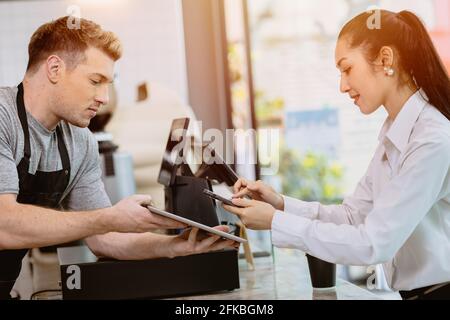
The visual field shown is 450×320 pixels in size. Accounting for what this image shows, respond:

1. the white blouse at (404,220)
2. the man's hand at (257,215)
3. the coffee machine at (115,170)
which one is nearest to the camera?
the white blouse at (404,220)

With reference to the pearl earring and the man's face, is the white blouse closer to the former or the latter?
the pearl earring

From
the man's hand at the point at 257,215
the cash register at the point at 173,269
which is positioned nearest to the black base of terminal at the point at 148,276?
the cash register at the point at 173,269

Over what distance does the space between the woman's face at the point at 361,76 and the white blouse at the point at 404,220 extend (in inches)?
2.3

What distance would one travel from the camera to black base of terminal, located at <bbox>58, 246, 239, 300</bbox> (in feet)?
4.53

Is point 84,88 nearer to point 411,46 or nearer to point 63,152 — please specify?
point 63,152

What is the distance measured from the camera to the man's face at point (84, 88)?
1466mm

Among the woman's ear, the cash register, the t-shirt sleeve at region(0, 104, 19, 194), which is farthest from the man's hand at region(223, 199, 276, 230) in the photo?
the t-shirt sleeve at region(0, 104, 19, 194)

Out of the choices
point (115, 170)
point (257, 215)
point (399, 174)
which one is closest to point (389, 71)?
point (399, 174)

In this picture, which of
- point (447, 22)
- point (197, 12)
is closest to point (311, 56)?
point (197, 12)

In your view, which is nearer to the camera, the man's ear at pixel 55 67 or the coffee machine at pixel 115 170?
the man's ear at pixel 55 67

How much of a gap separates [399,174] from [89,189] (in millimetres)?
786

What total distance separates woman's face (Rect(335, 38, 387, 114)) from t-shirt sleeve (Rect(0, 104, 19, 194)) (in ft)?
2.27

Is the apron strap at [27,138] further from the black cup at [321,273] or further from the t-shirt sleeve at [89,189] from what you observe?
the black cup at [321,273]

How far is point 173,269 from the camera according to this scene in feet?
4.72
